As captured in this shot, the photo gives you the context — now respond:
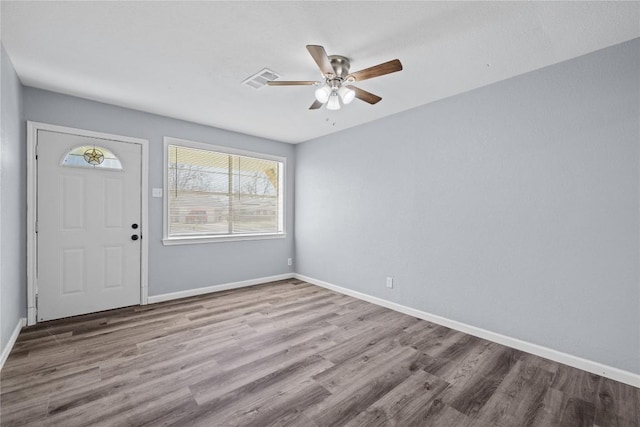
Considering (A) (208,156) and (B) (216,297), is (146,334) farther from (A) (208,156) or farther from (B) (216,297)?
(A) (208,156)

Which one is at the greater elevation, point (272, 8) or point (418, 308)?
point (272, 8)

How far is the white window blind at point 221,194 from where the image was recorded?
167 inches

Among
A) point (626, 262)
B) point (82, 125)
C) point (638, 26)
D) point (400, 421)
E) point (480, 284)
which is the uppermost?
point (638, 26)

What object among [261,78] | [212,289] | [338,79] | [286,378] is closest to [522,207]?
[338,79]

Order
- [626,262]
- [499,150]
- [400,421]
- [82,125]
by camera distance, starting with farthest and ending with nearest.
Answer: [82,125]
[499,150]
[626,262]
[400,421]

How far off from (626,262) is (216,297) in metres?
4.45

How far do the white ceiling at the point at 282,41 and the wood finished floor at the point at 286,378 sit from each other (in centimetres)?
259

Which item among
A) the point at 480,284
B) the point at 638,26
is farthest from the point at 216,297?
the point at 638,26

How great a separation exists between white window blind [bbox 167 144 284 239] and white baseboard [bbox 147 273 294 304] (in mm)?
802

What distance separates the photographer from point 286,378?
2223 mm

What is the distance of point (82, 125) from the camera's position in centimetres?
344

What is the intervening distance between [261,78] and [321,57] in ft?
3.33

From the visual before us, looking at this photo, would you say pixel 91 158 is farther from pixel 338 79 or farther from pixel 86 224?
pixel 338 79

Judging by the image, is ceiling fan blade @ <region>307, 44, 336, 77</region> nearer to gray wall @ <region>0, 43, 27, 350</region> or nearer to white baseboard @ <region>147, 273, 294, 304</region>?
gray wall @ <region>0, 43, 27, 350</region>
